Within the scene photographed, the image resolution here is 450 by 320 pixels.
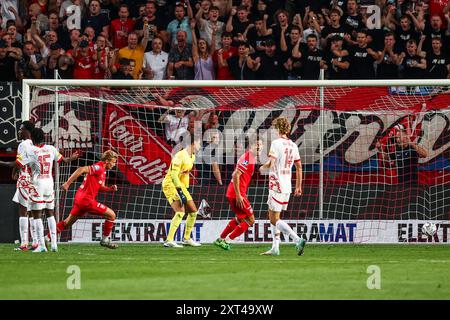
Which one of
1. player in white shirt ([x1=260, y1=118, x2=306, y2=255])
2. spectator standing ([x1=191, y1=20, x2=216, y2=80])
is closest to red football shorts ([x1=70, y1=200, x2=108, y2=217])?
player in white shirt ([x1=260, y1=118, x2=306, y2=255])

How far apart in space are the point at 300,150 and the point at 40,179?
17.8 ft

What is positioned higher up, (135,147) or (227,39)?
(227,39)

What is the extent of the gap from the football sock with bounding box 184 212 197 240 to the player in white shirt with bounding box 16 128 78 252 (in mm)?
2680

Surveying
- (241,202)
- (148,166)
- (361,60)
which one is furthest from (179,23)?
(241,202)

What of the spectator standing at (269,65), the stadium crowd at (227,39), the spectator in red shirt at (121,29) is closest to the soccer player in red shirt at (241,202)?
the spectator standing at (269,65)

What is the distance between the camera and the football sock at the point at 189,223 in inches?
808

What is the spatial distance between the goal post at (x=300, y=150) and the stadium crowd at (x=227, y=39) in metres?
0.80

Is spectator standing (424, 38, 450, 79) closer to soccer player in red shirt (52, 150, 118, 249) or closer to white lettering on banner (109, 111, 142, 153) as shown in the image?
white lettering on banner (109, 111, 142, 153)

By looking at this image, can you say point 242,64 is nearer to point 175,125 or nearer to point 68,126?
point 175,125

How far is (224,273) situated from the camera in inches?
587

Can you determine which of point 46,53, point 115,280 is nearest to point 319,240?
point 46,53

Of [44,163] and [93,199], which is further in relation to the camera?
[93,199]

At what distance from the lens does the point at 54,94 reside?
72.1 ft

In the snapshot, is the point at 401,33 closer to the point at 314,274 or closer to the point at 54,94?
the point at 54,94
